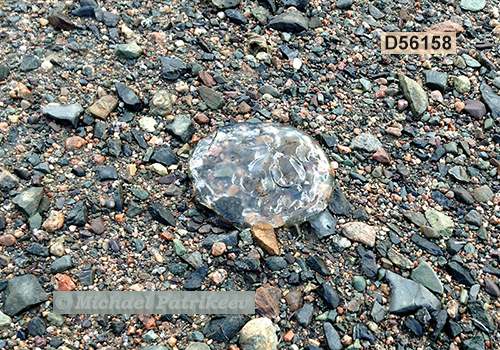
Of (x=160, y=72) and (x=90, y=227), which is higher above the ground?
(x=160, y=72)

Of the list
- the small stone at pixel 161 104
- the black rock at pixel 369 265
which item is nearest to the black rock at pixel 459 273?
the black rock at pixel 369 265

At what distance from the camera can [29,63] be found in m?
3.54

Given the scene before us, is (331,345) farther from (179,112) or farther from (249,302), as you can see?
(179,112)

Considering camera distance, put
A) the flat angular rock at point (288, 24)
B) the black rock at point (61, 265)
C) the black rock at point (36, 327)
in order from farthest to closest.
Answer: the flat angular rock at point (288, 24) → the black rock at point (61, 265) → the black rock at point (36, 327)

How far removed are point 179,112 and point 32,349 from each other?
1844 mm

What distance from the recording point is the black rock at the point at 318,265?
108 inches

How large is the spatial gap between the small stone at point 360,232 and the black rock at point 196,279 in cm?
93

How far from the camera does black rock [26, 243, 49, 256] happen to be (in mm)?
2686

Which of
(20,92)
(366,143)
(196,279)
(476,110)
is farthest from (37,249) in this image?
(476,110)

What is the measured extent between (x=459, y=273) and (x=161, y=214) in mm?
1872

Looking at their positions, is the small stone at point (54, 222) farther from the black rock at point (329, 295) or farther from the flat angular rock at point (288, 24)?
the flat angular rock at point (288, 24)

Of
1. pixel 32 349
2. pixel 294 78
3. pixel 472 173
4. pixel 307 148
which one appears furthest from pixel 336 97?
pixel 32 349

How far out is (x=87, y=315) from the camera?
2.51 m

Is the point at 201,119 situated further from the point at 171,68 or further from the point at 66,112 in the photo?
the point at 66,112
